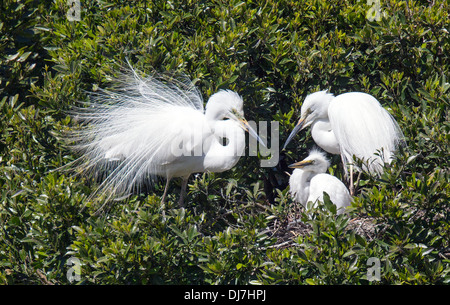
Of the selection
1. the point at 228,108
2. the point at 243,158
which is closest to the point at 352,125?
the point at 243,158

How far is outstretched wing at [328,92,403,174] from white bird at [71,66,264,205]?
61cm

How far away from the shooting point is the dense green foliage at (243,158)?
2691mm

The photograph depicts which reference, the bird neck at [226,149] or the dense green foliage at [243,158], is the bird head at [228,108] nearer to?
the bird neck at [226,149]

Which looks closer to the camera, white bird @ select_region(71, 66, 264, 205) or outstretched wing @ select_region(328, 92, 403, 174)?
white bird @ select_region(71, 66, 264, 205)

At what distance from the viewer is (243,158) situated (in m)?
3.71

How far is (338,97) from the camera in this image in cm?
377

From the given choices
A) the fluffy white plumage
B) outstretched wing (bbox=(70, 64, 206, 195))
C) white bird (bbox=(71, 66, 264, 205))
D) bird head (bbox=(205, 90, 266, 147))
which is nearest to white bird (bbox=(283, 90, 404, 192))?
the fluffy white plumage

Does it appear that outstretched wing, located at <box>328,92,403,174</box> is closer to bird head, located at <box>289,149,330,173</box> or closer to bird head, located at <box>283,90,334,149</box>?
bird head, located at <box>283,90,334,149</box>

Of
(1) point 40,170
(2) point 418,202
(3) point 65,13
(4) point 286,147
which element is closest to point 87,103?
(1) point 40,170

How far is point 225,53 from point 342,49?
711 millimetres

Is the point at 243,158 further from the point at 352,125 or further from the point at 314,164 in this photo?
the point at 352,125

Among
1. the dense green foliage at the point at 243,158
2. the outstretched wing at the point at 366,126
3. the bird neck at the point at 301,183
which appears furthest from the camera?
the bird neck at the point at 301,183

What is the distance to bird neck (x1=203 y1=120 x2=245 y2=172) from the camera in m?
3.40

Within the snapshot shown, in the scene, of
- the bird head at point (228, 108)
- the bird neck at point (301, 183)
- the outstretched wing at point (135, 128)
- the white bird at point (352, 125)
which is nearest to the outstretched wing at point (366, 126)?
the white bird at point (352, 125)
